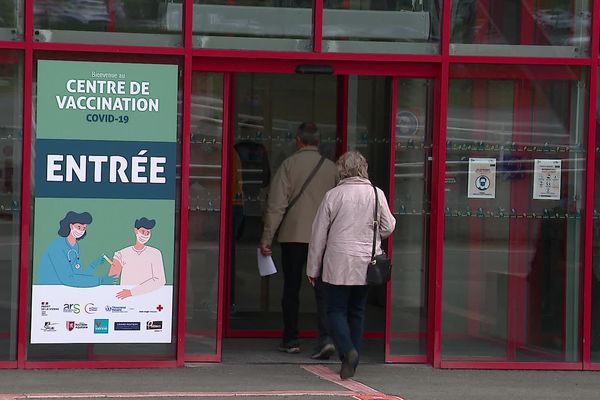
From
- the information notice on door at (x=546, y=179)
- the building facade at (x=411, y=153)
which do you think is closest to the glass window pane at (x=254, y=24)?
the building facade at (x=411, y=153)

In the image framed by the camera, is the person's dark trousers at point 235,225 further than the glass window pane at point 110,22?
Yes

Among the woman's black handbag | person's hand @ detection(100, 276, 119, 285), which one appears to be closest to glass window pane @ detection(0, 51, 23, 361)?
person's hand @ detection(100, 276, 119, 285)

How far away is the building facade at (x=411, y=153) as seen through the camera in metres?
8.82

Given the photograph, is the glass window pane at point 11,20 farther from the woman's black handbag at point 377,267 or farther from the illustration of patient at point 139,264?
the woman's black handbag at point 377,267

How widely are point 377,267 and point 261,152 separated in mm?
2471

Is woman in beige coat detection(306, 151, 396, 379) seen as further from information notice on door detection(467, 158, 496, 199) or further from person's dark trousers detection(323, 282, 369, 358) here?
information notice on door detection(467, 158, 496, 199)

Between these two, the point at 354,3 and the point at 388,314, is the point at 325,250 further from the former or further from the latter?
the point at 354,3

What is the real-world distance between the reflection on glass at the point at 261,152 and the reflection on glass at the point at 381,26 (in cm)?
177

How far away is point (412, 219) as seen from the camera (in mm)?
9438

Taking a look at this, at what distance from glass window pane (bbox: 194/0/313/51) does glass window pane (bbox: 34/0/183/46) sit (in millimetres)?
193

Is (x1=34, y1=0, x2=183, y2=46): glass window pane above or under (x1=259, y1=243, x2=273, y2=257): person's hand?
above

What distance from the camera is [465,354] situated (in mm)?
9398

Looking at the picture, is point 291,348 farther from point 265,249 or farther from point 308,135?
point 308,135

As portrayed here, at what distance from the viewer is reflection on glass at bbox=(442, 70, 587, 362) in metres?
9.33
